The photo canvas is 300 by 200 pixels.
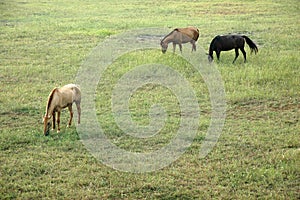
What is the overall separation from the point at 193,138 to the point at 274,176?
214cm

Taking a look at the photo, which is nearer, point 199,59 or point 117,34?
point 199,59

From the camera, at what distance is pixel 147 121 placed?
10.4m

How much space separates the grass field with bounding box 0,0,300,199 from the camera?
7.58 metres

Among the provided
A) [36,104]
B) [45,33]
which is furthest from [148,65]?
[45,33]

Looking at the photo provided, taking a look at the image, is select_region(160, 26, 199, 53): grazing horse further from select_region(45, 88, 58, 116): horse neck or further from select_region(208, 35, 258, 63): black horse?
select_region(45, 88, 58, 116): horse neck

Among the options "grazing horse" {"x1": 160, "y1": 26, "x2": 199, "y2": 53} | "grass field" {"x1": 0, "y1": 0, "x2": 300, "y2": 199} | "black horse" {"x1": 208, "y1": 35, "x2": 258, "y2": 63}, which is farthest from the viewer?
"grazing horse" {"x1": 160, "y1": 26, "x2": 199, "y2": 53}

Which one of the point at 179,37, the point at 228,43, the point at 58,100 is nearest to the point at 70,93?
the point at 58,100

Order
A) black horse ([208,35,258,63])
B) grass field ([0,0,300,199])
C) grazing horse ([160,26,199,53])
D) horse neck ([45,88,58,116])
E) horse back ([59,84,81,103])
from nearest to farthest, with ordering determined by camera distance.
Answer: grass field ([0,0,300,199]) < horse neck ([45,88,58,116]) < horse back ([59,84,81,103]) < black horse ([208,35,258,63]) < grazing horse ([160,26,199,53])

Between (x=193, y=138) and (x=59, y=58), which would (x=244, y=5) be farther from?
(x=193, y=138)

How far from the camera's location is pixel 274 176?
7.76 meters

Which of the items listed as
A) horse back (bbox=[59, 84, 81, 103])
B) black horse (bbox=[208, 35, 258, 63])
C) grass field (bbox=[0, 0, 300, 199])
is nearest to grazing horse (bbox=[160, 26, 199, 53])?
grass field (bbox=[0, 0, 300, 199])

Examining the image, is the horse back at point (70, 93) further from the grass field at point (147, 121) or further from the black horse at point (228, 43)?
the black horse at point (228, 43)

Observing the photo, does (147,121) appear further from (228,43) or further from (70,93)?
(228,43)

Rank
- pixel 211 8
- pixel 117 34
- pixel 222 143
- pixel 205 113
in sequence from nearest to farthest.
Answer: pixel 222 143, pixel 205 113, pixel 117 34, pixel 211 8
